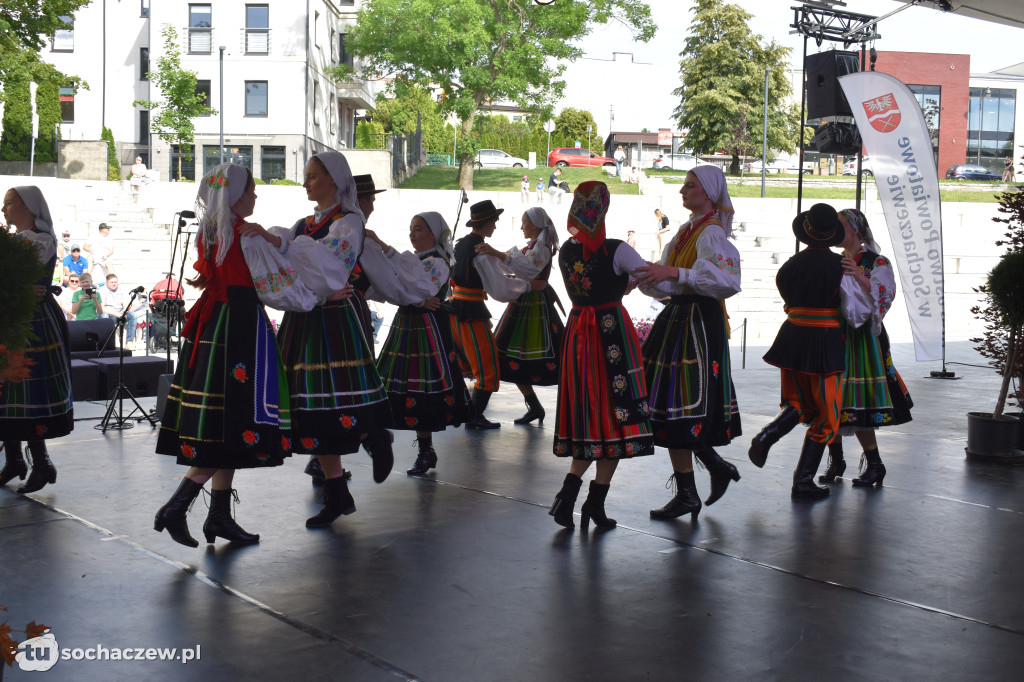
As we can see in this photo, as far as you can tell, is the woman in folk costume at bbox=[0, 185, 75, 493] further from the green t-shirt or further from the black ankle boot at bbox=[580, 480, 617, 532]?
the green t-shirt

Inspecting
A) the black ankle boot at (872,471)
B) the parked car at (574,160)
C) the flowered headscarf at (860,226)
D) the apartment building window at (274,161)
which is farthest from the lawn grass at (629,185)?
the black ankle boot at (872,471)

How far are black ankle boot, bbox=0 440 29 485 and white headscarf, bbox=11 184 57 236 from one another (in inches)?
43.7

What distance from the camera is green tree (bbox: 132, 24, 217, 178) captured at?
1214 inches

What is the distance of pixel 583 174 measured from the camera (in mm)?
38438

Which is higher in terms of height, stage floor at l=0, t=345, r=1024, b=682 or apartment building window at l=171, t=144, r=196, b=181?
apartment building window at l=171, t=144, r=196, b=181

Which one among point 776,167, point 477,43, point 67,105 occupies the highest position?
point 477,43

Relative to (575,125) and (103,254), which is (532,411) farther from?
(575,125)

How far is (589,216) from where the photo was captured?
4316 mm

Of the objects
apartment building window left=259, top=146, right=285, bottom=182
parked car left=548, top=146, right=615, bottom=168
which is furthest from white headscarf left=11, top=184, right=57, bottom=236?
parked car left=548, top=146, right=615, bottom=168

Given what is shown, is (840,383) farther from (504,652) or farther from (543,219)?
(504,652)

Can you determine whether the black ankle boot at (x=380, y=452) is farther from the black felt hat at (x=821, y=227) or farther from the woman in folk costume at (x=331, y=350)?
the black felt hat at (x=821, y=227)

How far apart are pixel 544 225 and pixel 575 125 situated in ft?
174

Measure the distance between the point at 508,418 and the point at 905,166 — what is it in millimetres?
4263

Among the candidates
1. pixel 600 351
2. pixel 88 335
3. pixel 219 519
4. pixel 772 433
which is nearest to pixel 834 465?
pixel 772 433
